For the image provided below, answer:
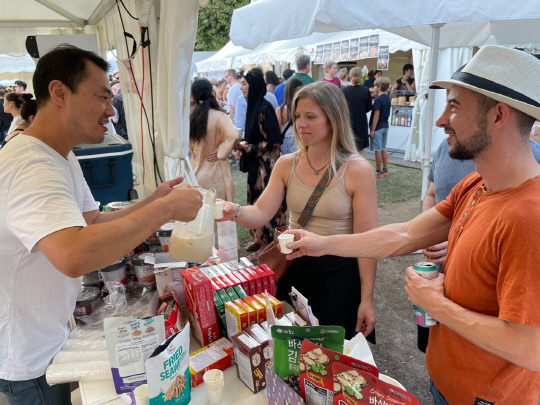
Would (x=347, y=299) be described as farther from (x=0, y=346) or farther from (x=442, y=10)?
(x=442, y=10)

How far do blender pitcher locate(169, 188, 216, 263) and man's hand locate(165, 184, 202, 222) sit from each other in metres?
0.17

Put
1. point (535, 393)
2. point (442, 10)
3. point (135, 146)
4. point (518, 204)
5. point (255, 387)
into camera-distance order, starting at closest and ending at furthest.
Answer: point (518, 204) → point (535, 393) → point (255, 387) → point (442, 10) → point (135, 146)

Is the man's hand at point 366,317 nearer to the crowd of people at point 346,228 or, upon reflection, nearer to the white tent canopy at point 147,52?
the crowd of people at point 346,228

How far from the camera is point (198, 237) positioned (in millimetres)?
1577

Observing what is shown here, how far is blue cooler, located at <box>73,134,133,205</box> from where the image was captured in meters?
3.54

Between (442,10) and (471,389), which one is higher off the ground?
(442,10)

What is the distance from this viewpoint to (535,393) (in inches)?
50.1

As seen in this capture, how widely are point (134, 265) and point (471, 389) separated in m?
1.66

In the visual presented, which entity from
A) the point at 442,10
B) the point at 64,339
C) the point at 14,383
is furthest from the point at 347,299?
the point at 442,10

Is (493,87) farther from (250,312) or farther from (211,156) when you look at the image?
(211,156)

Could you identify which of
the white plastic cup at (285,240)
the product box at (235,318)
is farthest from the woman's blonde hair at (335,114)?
the product box at (235,318)

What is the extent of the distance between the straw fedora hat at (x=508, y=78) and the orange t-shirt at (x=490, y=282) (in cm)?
24

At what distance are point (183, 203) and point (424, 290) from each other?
89 cm

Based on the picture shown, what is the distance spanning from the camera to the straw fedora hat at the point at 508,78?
44.4 inches
